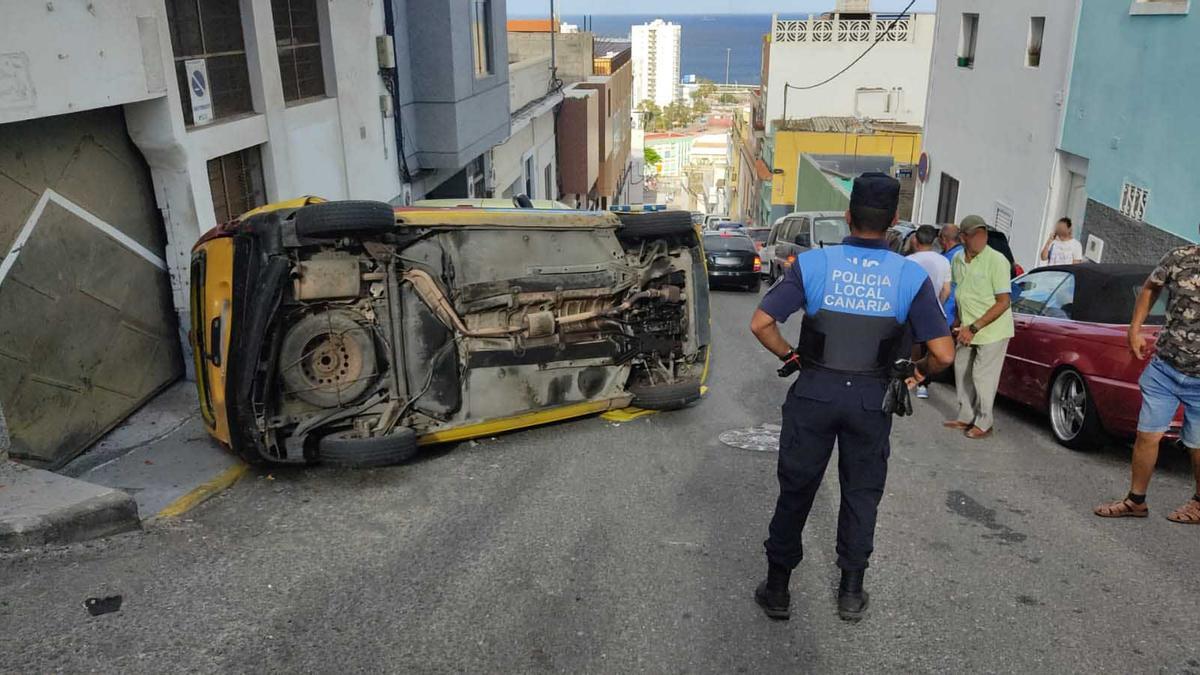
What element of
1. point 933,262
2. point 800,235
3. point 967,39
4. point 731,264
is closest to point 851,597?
point 933,262

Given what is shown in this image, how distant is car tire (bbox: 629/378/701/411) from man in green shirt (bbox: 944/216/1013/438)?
2.12 meters

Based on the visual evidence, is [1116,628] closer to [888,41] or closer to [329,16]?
[329,16]

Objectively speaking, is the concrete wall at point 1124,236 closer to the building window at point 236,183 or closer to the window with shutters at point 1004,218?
the window with shutters at point 1004,218

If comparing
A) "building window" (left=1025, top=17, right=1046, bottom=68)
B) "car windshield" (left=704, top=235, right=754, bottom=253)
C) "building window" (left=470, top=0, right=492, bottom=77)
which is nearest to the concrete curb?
"building window" (left=470, top=0, right=492, bottom=77)

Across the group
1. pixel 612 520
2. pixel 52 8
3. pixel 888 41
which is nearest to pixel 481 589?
pixel 612 520

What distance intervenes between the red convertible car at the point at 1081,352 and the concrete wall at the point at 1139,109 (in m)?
3.71

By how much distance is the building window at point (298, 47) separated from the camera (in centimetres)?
951

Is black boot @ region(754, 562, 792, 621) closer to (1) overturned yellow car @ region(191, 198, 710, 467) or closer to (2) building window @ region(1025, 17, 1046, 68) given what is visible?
(1) overturned yellow car @ region(191, 198, 710, 467)

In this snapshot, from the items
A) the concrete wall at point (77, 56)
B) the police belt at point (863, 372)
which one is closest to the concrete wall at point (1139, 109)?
the police belt at point (863, 372)

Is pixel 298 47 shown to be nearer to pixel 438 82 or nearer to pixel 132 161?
pixel 438 82

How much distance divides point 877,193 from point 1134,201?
9364 millimetres

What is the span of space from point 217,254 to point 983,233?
543cm

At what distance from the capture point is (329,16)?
1022cm

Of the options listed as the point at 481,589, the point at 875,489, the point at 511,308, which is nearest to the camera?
the point at 875,489
